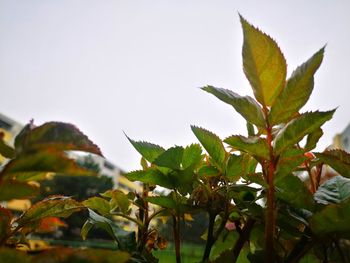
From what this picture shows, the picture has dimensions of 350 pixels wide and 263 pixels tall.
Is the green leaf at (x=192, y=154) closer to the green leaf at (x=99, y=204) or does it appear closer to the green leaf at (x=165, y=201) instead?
the green leaf at (x=165, y=201)

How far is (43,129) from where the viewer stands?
243 millimetres

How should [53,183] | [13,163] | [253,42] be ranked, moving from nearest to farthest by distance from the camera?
[13,163] < [253,42] < [53,183]

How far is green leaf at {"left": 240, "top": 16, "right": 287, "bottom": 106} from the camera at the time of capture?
1.06ft

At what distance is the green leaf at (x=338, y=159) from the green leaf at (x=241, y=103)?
0.10 metres

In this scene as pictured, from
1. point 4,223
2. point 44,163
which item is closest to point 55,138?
point 44,163

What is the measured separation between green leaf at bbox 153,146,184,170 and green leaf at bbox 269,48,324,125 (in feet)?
0.36

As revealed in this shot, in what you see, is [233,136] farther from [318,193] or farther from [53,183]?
[53,183]

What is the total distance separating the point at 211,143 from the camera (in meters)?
0.39

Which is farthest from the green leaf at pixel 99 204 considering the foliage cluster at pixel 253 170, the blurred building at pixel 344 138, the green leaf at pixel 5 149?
the blurred building at pixel 344 138

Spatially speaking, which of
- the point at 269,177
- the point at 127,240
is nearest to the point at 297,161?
the point at 269,177

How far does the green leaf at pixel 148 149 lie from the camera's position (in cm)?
40

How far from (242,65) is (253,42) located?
0.03 metres

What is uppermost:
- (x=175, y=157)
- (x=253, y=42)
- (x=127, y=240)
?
(x=253, y=42)

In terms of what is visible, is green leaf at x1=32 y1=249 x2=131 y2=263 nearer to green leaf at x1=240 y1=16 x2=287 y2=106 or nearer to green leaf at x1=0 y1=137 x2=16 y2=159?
green leaf at x1=0 y1=137 x2=16 y2=159
